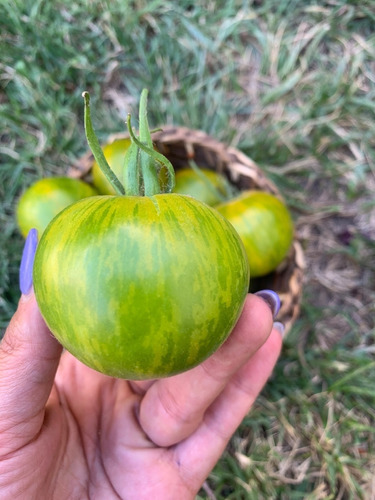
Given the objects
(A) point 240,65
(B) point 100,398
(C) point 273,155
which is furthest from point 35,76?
(B) point 100,398

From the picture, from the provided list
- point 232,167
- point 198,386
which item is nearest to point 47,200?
point 232,167

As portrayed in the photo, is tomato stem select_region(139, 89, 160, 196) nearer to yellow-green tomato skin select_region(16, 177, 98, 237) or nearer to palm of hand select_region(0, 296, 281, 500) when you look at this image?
palm of hand select_region(0, 296, 281, 500)

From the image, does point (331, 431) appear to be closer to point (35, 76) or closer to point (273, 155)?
point (273, 155)

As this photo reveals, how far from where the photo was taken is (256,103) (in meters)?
2.69

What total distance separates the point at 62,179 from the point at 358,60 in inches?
64.2

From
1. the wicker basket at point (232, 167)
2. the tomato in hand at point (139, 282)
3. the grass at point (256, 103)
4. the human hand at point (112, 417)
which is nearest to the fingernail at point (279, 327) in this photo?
the human hand at point (112, 417)

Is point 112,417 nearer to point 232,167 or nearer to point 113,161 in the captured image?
point 113,161

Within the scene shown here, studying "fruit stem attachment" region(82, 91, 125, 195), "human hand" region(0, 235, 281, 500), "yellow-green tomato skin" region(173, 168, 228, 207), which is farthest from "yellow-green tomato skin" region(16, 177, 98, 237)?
"fruit stem attachment" region(82, 91, 125, 195)

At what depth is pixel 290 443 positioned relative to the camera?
7.68 ft

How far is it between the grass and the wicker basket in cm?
29

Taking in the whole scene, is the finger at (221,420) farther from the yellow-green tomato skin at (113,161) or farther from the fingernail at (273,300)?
the yellow-green tomato skin at (113,161)

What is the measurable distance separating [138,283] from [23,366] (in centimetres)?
51

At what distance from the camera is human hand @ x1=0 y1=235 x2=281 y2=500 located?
1.38 m

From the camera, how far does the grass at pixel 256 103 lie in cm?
250
